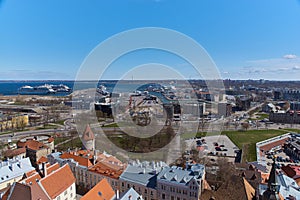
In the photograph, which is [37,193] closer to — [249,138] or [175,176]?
[175,176]

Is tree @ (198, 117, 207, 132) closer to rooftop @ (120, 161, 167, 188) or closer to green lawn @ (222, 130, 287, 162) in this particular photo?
green lawn @ (222, 130, 287, 162)

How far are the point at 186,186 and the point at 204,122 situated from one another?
28.8ft

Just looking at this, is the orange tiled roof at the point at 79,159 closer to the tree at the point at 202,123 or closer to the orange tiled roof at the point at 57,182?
the orange tiled roof at the point at 57,182

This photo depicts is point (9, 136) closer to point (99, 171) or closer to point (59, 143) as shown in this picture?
point (59, 143)

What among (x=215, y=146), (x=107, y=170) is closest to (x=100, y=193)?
(x=107, y=170)

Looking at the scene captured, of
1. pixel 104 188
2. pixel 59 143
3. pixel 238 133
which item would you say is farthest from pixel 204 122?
pixel 104 188

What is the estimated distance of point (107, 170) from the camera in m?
4.96

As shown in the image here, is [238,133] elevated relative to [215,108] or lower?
lower

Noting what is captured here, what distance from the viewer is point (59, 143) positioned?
28.5 ft

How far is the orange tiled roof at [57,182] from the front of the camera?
11.7 ft

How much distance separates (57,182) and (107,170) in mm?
1334

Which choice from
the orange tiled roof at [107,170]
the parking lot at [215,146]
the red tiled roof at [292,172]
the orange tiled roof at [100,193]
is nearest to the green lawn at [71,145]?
the orange tiled roof at [107,170]

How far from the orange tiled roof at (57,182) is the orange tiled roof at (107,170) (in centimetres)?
87

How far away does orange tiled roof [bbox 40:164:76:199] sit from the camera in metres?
3.57
